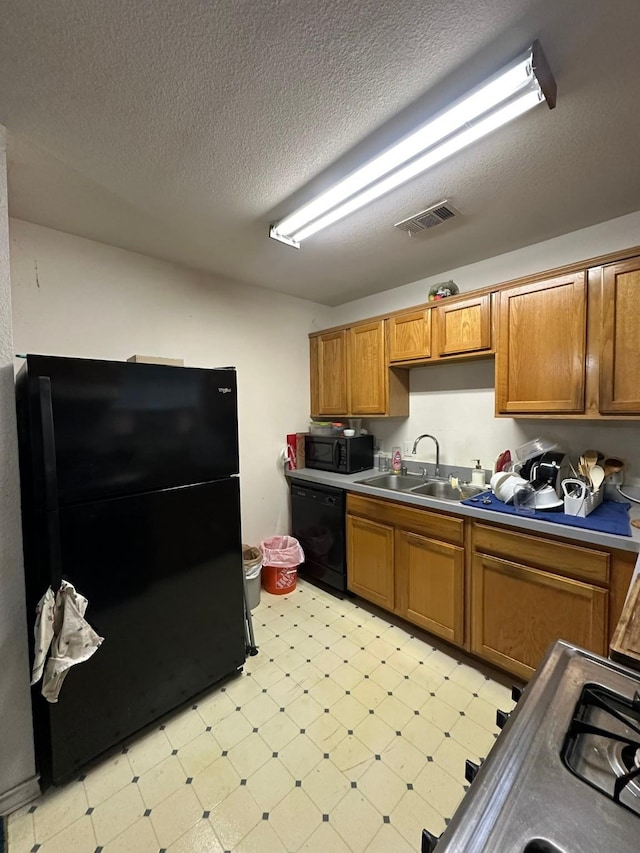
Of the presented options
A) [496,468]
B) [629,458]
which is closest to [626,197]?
[629,458]

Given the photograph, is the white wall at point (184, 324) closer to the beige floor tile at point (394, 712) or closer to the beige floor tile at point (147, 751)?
the beige floor tile at point (147, 751)

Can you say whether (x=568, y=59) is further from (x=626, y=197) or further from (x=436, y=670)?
(x=436, y=670)

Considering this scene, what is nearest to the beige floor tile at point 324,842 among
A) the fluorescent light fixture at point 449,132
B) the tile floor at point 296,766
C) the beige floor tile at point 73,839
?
the tile floor at point 296,766

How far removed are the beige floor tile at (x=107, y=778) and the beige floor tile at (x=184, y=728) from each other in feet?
0.60

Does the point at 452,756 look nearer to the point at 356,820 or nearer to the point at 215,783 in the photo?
the point at 356,820

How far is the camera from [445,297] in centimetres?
238

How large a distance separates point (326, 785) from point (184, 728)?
0.71 meters

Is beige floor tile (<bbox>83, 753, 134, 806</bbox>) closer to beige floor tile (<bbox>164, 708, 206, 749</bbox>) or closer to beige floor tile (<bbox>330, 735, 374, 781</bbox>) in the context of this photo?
beige floor tile (<bbox>164, 708, 206, 749</bbox>)

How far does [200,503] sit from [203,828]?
3.85ft

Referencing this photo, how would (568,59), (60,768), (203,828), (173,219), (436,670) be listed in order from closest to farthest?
(568,59) → (203,828) → (60,768) → (173,219) → (436,670)

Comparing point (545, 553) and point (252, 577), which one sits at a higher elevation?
point (545, 553)

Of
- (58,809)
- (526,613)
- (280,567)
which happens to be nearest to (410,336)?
(526,613)

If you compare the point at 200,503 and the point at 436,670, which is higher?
the point at 200,503

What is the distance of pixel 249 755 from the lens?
4.93 feet
